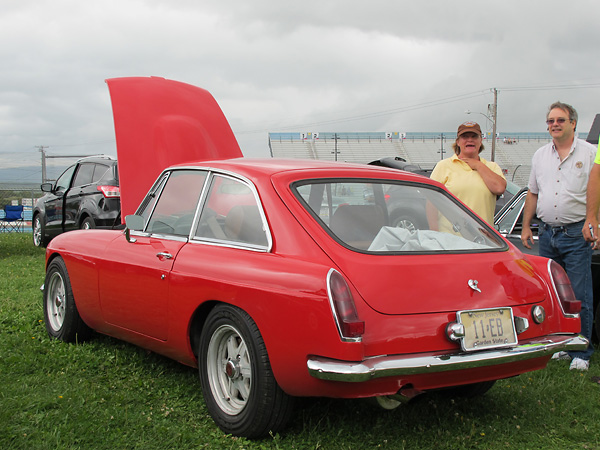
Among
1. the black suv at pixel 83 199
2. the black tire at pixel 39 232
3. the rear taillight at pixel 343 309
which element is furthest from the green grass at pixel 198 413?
the black tire at pixel 39 232

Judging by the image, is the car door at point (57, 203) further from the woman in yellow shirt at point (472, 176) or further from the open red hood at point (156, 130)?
the woman in yellow shirt at point (472, 176)

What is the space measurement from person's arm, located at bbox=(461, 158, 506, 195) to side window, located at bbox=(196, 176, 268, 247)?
2350 millimetres

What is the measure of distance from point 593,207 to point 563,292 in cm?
132

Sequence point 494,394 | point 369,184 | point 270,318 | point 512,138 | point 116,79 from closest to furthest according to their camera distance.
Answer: point 270,318
point 369,184
point 494,394
point 116,79
point 512,138

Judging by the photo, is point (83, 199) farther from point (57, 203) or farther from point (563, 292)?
point (563, 292)

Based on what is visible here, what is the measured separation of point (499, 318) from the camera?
311 cm

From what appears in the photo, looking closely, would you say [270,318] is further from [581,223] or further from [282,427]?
[581,223]

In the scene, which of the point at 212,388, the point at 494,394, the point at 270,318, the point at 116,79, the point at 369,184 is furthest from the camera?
the point at 116,79

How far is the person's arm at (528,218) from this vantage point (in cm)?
519

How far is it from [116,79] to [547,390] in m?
4.80

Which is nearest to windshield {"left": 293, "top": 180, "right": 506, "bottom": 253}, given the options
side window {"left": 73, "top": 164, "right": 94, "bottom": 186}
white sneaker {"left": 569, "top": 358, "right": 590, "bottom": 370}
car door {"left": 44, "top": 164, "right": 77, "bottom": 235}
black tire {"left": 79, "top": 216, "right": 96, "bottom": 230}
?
white sneaker {"left": 569, "top": 358, "right": 590, "bottom": 370}

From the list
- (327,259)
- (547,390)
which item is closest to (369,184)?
(327,259)

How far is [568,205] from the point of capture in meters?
4.82

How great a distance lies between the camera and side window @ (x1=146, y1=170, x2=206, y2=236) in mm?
4051
